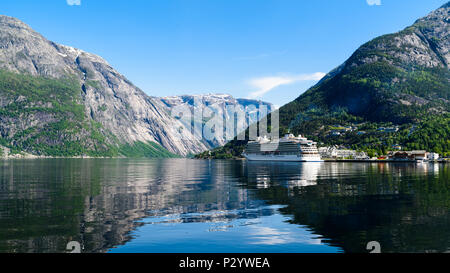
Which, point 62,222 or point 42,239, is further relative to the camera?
point 62,222

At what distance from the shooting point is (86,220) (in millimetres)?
32594

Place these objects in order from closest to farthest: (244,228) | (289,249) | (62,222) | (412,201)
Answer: (289,249), (244,228), (62,222), (412,201)

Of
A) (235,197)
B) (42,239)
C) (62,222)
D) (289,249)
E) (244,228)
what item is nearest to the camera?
(289,249)

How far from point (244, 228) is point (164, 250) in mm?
8694

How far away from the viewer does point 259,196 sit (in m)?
50.9

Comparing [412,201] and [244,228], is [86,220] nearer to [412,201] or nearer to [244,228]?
[244,228]

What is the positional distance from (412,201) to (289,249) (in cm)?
2858

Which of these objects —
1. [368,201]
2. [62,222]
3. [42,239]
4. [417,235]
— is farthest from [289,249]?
[368,201]
